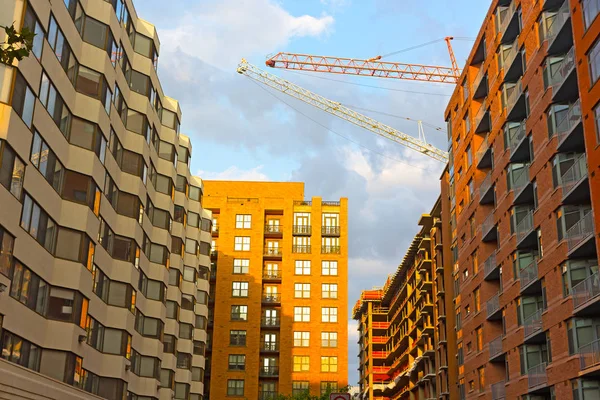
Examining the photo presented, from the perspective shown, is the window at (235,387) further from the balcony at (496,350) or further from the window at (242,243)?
the balcony at (496,350)

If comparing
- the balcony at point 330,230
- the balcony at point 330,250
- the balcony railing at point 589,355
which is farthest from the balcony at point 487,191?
the balcony at point 330,230

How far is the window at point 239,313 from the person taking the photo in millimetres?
105900

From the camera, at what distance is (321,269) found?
353 ft

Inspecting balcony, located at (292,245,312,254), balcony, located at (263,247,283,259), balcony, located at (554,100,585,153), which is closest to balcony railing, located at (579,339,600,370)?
balcony, located at (554,100,585,153)

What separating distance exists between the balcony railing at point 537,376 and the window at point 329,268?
61.6 metres

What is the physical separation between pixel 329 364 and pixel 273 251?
59.2ft

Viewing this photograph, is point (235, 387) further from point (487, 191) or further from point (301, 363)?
point (487, 191)

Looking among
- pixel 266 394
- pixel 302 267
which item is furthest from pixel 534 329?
pixel 302 267

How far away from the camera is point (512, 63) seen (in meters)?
50.9

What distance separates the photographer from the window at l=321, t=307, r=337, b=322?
346 ft

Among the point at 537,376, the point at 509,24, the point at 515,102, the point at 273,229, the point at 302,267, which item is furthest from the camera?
the point at 273,229

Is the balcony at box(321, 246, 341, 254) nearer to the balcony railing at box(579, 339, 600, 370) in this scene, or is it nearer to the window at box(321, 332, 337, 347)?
the window at box(321, 332, 337, 347)

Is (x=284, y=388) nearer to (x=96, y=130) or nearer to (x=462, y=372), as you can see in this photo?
(x=462, y=372)

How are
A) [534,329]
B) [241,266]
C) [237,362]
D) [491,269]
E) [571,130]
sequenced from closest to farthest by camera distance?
[571,130] → [534,329] → [491,269] → [237,362] → [241,266]
